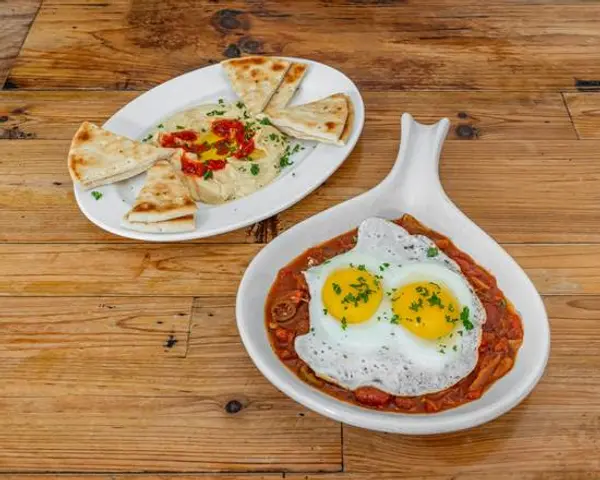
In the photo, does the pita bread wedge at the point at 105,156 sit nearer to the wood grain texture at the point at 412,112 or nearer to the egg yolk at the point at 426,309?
the wood grain texture at the point at 412,112

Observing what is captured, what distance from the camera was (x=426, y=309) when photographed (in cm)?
196

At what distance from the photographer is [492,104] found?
3.05 meters

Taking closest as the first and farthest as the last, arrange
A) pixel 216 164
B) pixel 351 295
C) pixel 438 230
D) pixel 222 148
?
1. pixel 351 295
2. pixel 438 230
3. pixel 216 164
4. pixel 222 148

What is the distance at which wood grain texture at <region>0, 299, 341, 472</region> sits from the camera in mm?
1943

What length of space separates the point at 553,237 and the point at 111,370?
1596 millimetres

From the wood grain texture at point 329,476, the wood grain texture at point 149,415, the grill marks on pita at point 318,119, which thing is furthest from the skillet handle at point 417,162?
the wood grain texture at point 329,476

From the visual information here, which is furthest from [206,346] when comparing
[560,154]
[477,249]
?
[560,154]

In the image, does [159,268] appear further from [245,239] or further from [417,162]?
[417,162]

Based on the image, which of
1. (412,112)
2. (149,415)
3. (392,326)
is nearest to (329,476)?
(392,326)

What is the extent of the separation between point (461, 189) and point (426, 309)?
2.78 feet

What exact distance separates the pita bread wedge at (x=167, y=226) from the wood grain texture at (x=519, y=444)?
897 millimetres

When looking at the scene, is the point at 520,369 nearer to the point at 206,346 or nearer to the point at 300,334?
the point at 300,334

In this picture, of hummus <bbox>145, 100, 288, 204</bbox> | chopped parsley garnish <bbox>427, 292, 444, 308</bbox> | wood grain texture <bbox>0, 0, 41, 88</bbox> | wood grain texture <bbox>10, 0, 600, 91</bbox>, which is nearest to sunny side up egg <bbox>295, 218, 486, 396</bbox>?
chopped parsley garnish <bbox>427, 292, 444, 308</bbox>

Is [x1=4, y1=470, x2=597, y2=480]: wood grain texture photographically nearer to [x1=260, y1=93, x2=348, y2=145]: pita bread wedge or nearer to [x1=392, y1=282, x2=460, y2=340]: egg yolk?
[x1=392, y1=282, x2=460, y2=340]: egg yolk
